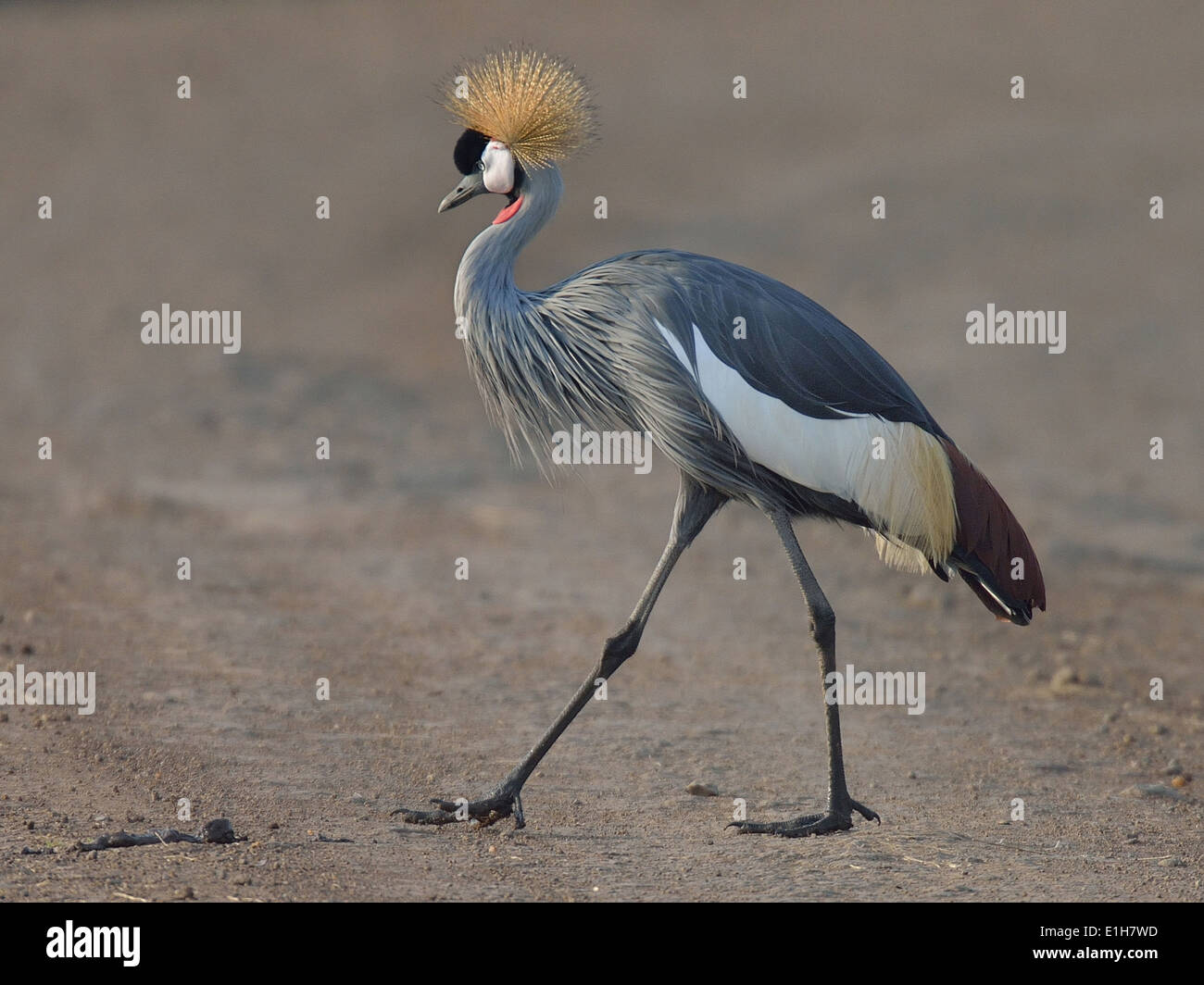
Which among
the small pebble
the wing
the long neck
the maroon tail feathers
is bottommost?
the small pebble

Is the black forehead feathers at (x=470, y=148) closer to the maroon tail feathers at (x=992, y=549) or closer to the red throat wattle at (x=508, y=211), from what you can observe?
the red throat wattle at (x=508, y=211)

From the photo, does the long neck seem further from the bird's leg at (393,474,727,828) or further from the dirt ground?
the dirt ground

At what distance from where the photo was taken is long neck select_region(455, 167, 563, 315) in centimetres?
530

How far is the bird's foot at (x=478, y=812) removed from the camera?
5141mm

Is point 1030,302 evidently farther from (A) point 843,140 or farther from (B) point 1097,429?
(A) point 843,140

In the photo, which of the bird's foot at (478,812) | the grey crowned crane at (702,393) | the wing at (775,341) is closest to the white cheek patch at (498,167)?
the grey crowned crane at (702,393)

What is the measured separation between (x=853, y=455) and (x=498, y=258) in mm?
1341

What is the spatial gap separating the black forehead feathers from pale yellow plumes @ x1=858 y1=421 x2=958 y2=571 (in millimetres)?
1666

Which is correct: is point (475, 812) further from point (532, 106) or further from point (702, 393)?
point (532, 106)

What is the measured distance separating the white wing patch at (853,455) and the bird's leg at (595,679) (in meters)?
0.35

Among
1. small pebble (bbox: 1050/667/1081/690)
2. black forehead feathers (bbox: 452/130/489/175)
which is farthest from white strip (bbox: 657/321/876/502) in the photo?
small pebble (bbox: 1050/667/1081/690)

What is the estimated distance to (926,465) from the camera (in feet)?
17.3

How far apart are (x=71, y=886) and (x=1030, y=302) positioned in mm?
12354
